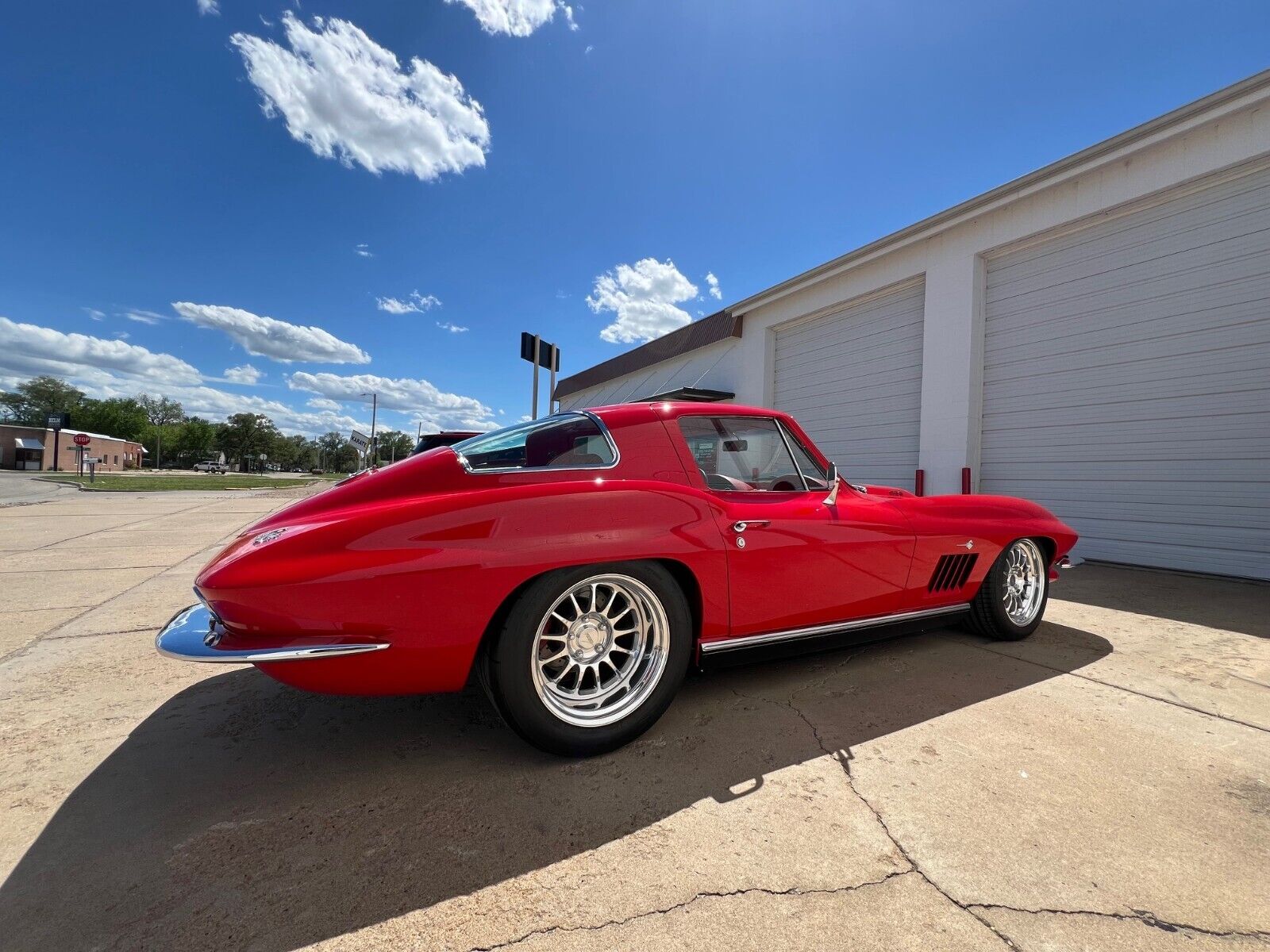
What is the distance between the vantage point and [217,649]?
161 cm

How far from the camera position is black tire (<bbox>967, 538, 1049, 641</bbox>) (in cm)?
315

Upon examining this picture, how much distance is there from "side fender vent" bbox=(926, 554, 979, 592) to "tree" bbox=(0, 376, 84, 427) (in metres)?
110

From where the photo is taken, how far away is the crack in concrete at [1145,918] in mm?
1223

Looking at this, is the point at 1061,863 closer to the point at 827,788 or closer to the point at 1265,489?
the point at 827,788

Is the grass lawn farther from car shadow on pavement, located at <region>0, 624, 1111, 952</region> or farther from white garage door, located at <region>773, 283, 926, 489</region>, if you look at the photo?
car shadow on pavement, located at <region>0, 624, 1111, 952</region>

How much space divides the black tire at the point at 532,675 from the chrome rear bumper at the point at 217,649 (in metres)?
0.37

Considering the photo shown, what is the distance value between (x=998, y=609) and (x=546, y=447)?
2.76 metres

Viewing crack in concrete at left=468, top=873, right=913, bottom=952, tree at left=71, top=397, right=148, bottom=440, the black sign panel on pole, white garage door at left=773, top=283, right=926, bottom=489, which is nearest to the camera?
crack in concrete at left=468, top=873, right=913, bottom=952

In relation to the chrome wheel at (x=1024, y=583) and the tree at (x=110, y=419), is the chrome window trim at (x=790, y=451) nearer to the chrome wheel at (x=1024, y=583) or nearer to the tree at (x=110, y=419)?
the chrome wheel at (x=1024, y=583)

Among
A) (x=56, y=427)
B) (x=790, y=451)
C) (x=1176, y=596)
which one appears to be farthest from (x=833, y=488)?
(x=56, y=427)

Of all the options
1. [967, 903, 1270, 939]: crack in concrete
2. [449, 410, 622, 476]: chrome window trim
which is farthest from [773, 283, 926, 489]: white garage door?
[967, 903, 1270, 939]: crack in concrete

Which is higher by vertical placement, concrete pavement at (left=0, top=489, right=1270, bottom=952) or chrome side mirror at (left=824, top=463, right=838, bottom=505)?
chrome side mirror at (left=824, top=463, right=838, bottom=505)

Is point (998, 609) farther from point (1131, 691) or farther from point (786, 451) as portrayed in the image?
point (786, 451)

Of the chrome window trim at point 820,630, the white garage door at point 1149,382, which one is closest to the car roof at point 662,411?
the chrome window trim at point 820,630
